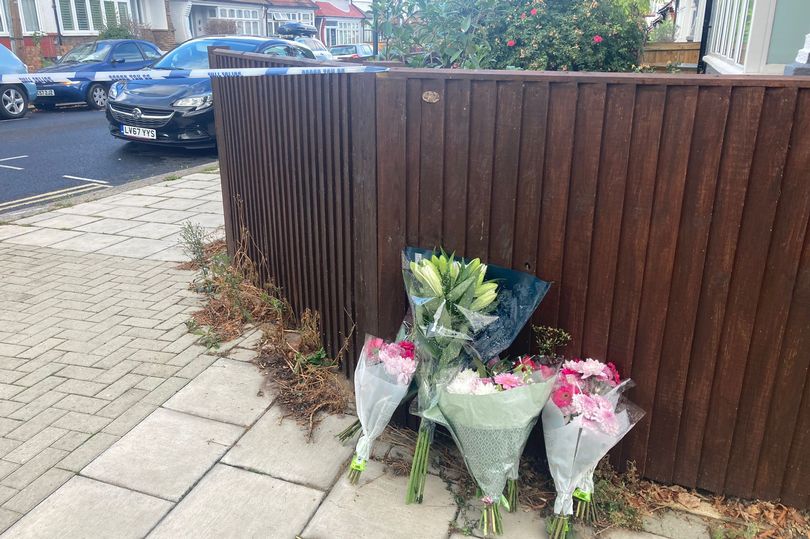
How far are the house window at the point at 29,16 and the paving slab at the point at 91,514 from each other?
91.1 ft

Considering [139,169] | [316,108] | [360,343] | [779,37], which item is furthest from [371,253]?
[139,169]

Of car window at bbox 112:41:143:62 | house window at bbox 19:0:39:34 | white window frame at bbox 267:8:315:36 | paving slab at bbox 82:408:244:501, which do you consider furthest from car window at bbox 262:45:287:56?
white window frame at bbox 267:8:315:36

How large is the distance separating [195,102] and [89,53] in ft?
25.3

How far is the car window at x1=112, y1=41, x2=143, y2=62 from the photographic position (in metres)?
15.7

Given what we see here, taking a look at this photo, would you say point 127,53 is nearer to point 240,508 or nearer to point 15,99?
point 15,99

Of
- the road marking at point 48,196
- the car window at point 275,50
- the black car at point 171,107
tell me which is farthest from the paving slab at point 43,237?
the car window at point 275,50

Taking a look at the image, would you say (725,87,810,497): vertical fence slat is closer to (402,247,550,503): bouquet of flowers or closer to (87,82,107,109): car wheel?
(402,247,550,503): bouquet of flowers

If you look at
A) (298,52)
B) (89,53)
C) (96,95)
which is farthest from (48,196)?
(96,95)

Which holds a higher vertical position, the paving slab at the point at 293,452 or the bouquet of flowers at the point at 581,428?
the bouquet of flowers at the point at 581,428

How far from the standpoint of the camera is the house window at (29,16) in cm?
2511

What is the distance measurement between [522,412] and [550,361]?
35cm

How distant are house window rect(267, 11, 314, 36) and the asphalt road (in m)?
30.0

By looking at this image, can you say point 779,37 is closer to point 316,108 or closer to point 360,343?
point 316,108

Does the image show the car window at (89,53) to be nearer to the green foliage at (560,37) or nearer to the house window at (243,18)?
the green foliage at (560,37)
